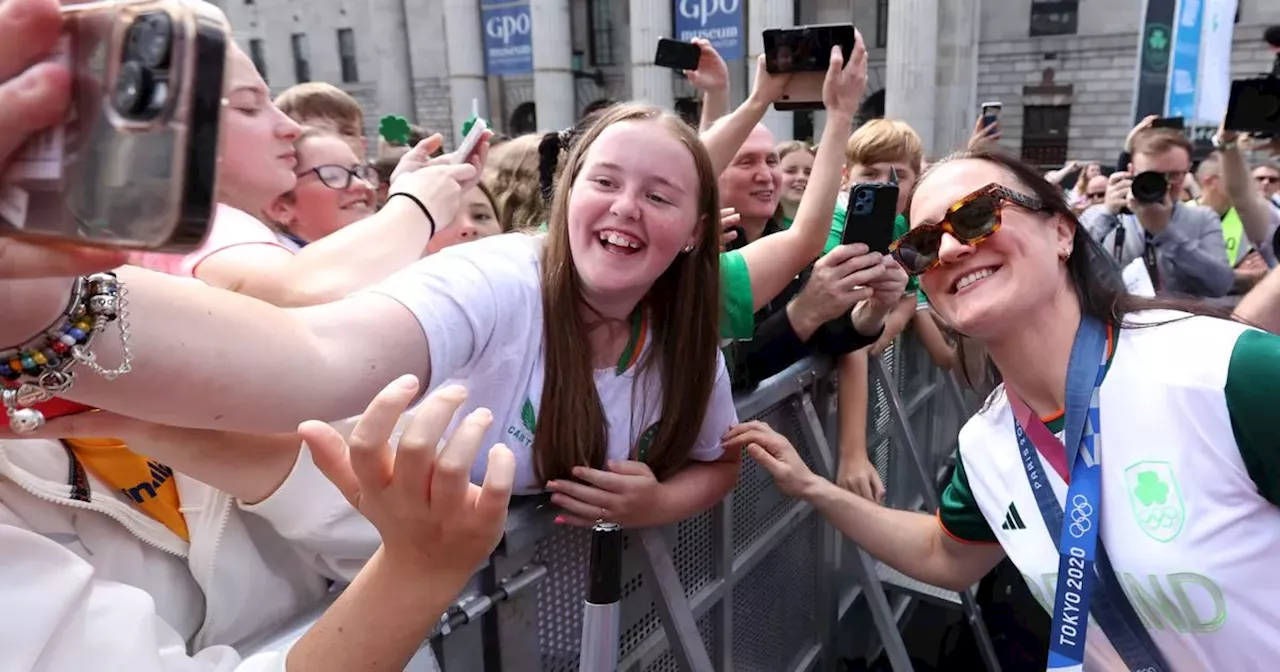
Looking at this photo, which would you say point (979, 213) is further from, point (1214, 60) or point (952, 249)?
point (1214, 60)

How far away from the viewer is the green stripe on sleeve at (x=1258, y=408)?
1543 mm

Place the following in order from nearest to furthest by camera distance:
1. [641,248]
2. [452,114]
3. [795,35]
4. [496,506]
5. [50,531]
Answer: [496,506], [50,531], [641,248], [795,35], [452,114]

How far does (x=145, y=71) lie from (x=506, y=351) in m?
1.23

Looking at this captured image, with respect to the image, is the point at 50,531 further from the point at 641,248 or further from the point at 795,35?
the point at 795,35

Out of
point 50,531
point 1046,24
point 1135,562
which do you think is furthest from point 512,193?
point 1046,24

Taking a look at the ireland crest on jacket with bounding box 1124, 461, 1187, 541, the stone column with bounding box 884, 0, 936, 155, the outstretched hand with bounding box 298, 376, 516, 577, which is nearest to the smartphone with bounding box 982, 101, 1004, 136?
the ireland crest on jacket with bounding box 1124, 461, 1187, 541

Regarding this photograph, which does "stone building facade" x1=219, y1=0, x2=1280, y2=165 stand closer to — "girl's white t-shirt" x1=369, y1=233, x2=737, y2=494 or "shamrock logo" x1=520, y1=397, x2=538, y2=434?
"girl's white t-shirt" x1=369, y1=233, x2=737, y2=494

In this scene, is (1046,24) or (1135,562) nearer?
(1135,562)

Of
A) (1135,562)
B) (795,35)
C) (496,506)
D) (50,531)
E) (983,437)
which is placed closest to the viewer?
(496,506)

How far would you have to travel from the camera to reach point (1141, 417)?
1.67 meters

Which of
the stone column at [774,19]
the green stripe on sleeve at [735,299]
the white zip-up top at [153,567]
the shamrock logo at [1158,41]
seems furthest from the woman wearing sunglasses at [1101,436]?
the stone column at [774,19]

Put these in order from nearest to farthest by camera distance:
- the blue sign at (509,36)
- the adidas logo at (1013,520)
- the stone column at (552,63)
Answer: the adidas logo at (1013,520) → the stone column at (552,63) → the blue sign at (509,36)

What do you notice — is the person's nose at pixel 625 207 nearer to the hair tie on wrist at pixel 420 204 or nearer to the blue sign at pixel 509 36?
the hair tie on wrist at pixel 420 204

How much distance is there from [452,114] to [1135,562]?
95.8 feet
